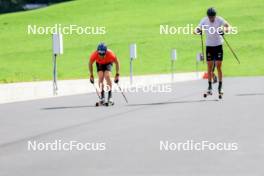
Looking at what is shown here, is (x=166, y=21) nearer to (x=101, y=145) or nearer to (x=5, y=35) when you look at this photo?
(x=5, y=35)

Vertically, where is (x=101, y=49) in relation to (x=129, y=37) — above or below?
below

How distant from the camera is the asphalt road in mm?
7625

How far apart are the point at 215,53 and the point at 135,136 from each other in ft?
26.0

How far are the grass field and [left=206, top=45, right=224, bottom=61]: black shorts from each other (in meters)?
35.4

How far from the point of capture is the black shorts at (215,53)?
18.1 metres

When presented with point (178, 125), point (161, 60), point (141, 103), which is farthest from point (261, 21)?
point (178, 125)

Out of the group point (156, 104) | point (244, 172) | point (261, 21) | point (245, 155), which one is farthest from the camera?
point (261, 21)

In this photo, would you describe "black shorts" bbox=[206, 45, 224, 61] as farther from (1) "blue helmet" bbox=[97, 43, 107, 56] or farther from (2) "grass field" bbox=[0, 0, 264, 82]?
(2) "grass field" bbox=[0, 0, 264, 82]

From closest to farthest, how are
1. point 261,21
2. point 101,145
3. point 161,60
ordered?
1. point 101,145
2. point 161,60
3. point 261,21

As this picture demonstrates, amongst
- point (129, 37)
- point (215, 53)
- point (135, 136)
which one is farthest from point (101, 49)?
point (129, 37)

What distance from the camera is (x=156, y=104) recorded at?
18.1 m

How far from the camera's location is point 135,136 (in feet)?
34.8

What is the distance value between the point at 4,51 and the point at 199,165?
2640 inches

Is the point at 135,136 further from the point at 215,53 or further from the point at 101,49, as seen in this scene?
the point at 215,53
